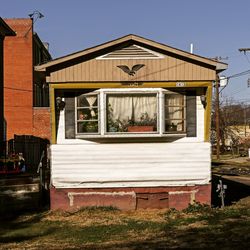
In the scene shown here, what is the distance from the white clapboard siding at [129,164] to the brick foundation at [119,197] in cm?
17

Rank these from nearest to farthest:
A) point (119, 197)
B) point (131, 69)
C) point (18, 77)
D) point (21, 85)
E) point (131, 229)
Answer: point (131, 229), point (131, 69), point (119, 197), point (21, 85), point (18, 77)

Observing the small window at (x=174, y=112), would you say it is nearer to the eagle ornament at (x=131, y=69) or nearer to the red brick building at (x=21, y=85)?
the eagle ornament at (x=131, y=69)

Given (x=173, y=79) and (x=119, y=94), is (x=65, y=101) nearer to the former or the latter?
(x=119, y=94)

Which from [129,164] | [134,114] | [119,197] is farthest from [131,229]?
[134,114]

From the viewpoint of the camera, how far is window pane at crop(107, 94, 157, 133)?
14766 millimetres

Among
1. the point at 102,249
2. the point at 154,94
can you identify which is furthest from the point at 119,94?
the point at 102,249

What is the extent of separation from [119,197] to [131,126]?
204 cm

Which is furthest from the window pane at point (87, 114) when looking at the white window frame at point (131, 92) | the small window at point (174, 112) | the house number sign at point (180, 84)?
the house number sign at point (180, 84)

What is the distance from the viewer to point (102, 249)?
9.34 meters

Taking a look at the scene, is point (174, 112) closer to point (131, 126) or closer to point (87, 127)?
point (131, 126)

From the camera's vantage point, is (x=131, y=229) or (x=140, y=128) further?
(x=140, y=128)

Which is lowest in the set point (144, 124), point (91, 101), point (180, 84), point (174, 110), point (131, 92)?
point (144, 124)

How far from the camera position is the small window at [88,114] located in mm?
14703

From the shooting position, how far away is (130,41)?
14.7 m
